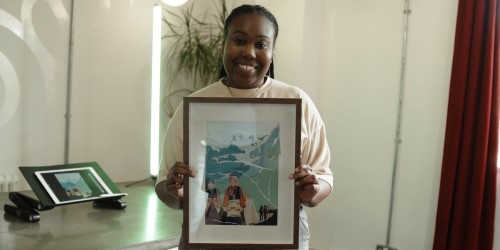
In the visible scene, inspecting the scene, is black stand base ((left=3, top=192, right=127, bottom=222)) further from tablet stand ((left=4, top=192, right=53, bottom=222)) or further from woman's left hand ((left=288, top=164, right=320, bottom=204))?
woman's left hand ((left=288, top=164, right=320, bottom=204))

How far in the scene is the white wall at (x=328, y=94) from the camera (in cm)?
301

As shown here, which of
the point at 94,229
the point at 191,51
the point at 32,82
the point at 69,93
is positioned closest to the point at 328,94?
the point at 191,51

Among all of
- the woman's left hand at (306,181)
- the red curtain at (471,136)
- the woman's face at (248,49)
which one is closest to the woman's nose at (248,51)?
the woman's face at (248,49)

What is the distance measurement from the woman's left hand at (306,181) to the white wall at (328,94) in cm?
213

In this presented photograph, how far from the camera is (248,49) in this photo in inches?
45.7

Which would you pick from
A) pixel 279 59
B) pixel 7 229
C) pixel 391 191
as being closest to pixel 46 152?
pixel 7 229

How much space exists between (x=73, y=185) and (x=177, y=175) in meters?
1.24

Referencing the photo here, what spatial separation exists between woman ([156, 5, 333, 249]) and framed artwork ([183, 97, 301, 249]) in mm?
50

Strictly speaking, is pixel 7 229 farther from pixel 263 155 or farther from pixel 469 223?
pixel 469 223

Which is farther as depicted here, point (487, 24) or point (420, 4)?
point (420, 4)

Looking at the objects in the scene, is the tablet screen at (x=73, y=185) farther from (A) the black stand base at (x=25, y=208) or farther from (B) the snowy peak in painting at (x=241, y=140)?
(B) the snowy peak in painting at (x=241, y=140)

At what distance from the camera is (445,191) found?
288cm

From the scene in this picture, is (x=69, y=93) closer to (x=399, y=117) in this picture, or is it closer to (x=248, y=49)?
(x=399, y=117)

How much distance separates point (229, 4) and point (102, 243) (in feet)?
8.20
